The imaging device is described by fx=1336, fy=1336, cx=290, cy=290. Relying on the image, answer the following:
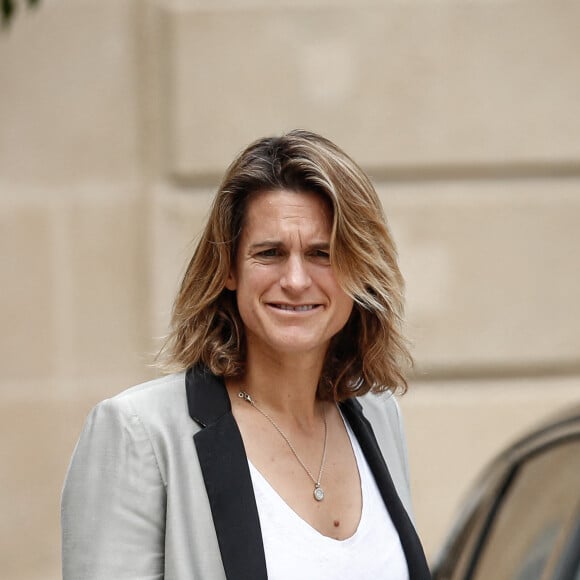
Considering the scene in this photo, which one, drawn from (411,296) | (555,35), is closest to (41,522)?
(411,296)

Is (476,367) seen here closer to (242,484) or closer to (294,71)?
(294,71)

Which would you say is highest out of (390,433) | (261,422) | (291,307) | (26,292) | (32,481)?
(291,307)

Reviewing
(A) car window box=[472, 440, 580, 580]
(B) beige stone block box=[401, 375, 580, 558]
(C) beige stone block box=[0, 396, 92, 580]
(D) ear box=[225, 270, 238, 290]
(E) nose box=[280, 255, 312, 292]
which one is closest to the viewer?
(E) nose box=[280, 255, 312, 292]

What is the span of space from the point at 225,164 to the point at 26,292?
1.07m

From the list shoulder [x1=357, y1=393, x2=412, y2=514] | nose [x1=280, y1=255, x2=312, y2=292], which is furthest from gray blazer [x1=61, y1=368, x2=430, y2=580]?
shoulder [x1=357, y1=393, x2=412, y2=514]

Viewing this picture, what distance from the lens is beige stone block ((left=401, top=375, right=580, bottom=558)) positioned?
6109mm

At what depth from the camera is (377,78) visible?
6031 mm

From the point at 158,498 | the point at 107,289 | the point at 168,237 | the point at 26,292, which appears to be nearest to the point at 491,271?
the point at 168,237

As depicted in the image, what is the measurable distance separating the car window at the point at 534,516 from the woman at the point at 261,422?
28 centimetres

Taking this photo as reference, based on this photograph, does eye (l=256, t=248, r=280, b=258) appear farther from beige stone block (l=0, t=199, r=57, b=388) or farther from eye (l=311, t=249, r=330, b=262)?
beige stone block (l=0, t=199, r=57, b=388)

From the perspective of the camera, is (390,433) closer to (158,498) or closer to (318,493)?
(318,493)

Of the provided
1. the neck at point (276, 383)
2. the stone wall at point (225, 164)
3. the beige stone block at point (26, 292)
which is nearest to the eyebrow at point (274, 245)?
the neck at point (276, 383)

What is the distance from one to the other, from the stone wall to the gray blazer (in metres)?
3.56

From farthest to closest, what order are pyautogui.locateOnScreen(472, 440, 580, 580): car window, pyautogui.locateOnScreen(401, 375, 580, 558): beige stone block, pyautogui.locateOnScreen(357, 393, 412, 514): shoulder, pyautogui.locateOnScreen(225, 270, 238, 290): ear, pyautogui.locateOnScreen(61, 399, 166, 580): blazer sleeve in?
pyautogui.locateOnScreen(401, 375, 580, 558): beige stone block < pyautogui.locateOnScreen(357, 393, 412, 514): shoulder < pyautogui.locateOnScreen(472, 440, 580, 580): car window < pyautogui.locateOnScreen(225, 270, 238, 290): ear < pyautogui.locateOnScreen(61, 399, 166, 580): blazer sleeve
